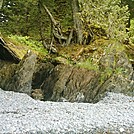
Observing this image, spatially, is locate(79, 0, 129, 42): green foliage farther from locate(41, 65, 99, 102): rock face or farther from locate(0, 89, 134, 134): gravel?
locate(0, 89, 134, 134): gravel

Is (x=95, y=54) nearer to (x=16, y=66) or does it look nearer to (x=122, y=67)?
(x=122, y=67)

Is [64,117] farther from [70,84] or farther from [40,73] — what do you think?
[40,73]

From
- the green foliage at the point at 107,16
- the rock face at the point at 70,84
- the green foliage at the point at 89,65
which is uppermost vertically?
the green foliage at the point at 107,16

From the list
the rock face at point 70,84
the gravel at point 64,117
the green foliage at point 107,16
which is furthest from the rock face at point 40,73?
the green foliage at point 107,16

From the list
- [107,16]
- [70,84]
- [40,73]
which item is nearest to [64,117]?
[70,84]

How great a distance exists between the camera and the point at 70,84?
9.11 meters

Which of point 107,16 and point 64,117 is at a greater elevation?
point 107,16

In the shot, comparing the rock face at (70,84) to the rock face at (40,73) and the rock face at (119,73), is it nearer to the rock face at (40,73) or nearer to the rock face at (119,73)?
the rock face at (40,73)

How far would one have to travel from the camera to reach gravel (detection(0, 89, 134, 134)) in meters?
5.05

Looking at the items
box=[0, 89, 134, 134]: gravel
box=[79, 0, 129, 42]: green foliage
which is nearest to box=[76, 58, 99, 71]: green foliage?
box=[0, 89, 134, 134]: gravel

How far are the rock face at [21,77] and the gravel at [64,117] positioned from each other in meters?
0.78

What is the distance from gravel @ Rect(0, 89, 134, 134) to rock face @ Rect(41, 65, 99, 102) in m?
0.78

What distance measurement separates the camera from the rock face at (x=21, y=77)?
29.9 ft

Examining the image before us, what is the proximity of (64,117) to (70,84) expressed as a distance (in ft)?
10.5
